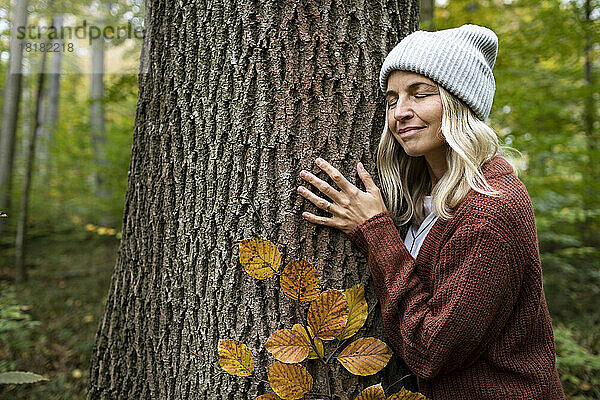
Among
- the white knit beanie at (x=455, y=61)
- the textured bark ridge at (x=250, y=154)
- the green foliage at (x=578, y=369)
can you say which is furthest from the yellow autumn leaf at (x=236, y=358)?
the green foliage at (x=578, y=369)

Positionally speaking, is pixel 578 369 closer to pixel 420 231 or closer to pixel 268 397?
pixel 420 231

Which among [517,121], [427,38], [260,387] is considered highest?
[517,121]

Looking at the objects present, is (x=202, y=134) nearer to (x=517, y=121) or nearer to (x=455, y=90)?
(x=455, y=90)

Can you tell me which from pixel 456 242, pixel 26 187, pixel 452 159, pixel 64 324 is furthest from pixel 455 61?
pixel 26 187

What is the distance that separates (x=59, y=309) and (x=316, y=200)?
545 cm

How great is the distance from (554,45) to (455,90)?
4.59m

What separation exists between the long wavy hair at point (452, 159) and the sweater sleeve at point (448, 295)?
17 cm

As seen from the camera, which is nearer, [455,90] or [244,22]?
[455,90]

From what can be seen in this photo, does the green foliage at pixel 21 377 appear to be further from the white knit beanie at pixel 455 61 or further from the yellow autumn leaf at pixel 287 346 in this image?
the white knit beanie at pixel 455 61

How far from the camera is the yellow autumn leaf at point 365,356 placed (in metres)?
1.56

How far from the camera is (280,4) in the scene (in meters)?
1.71

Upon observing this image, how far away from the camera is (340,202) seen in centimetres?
168

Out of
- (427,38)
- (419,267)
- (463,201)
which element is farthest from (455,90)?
(419,267)

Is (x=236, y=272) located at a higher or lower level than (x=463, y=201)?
lower
